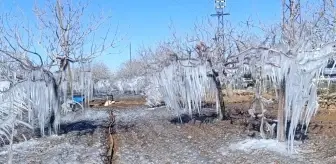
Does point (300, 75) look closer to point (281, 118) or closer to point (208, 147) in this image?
point (281, 118)

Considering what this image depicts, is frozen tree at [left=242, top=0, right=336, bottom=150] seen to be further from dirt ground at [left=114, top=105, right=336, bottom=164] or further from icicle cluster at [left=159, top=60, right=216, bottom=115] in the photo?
icicle cluster at [left=159, top=60, right=216, bottom=115]

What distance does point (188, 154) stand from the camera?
1077 centimetres

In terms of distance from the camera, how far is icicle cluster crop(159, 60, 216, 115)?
584 inches

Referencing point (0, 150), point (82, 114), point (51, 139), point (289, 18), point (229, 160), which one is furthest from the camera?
point (82, 114)

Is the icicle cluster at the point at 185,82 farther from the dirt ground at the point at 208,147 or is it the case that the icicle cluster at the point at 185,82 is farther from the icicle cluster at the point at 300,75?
the icicle cluster at the point at 300,75

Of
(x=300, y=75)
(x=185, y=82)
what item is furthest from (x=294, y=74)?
(x=185, y=82)

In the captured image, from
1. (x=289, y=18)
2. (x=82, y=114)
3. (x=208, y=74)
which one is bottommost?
(x=82, y=114)

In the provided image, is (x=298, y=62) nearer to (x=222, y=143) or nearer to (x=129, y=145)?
(x=222, y=143)

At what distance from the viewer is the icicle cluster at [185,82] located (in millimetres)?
14844

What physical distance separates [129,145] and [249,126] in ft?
12.1

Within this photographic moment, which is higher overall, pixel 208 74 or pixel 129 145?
pixel 208 74

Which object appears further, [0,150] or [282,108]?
[0,150]

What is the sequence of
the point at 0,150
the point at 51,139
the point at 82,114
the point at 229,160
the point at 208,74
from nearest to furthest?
the point at 229,160, the point at 0,150, the point at 51,139, the point at 208,74, the point at 82,114

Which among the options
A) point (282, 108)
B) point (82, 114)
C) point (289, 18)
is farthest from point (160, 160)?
point (82, 114)
